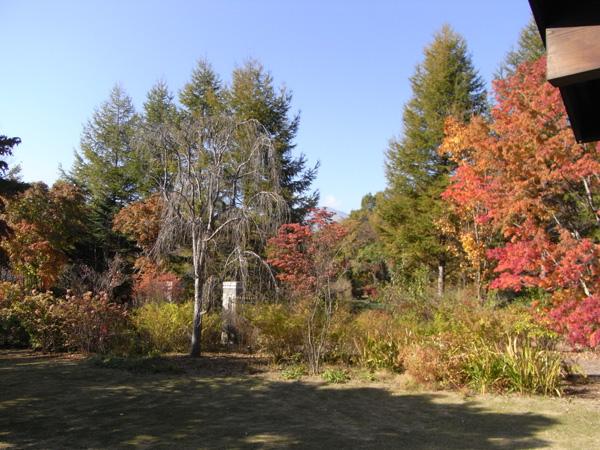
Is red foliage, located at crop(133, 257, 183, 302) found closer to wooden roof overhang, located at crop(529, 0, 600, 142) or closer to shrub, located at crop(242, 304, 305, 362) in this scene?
shrub, located at crop(242, 304, 305, 362)

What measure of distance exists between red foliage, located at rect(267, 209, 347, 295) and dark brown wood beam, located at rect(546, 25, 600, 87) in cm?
957

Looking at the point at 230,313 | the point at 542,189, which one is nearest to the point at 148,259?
the point at 230,313

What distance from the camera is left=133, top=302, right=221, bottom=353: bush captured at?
10.7 metres

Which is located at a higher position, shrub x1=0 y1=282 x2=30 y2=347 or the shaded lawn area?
shrub x1=0 y1=282 x2=30 y2=347

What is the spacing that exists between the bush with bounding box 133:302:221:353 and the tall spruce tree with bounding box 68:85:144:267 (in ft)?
30.5

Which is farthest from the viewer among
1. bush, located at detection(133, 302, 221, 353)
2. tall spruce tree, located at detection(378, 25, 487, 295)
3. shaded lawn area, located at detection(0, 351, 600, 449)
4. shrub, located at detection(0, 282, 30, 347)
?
tall spruce tree, located at detection(378, 25, 487, 295)

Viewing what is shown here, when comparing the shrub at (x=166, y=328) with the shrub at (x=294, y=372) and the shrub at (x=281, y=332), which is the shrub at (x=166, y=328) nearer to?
the shrub at (x=281, y=332)

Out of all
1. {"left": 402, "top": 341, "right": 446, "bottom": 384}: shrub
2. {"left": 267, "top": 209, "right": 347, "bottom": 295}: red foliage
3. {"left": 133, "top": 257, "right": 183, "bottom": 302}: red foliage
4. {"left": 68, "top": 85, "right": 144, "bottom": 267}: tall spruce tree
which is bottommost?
{"left": 402, "top": 341, "right": 446, "bottom": 384}: shrub

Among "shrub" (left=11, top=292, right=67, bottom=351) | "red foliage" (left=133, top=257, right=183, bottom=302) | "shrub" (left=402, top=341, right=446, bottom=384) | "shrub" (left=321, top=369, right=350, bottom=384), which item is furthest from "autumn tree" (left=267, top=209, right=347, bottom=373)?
"shrub" (left=11, top=292, right=67, bottom=351)

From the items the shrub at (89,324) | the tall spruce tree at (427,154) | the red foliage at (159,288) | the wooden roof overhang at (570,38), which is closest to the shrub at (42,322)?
the shrub at (89,324)

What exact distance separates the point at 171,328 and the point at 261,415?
5369 millimetres

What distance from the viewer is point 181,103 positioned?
21828 mm

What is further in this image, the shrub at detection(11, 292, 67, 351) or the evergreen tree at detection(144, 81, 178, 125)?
the evergreen tree at detection(144, 81, 178, 125)

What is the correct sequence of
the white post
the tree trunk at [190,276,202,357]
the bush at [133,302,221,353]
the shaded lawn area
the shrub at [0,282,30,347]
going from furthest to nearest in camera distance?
1. the shrub at [0,282,30,347]
2. the white post
3. the bush at [133,302,221,353]
4. the tree trunk at [190,276,202,357]
5. the shaded lawn area
